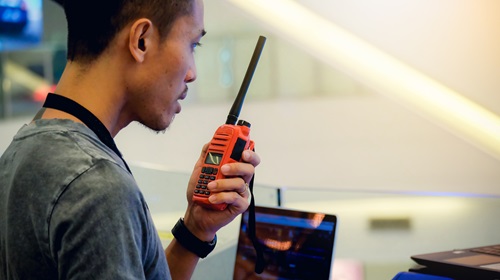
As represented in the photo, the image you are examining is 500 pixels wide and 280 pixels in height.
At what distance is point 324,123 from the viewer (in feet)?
9.25

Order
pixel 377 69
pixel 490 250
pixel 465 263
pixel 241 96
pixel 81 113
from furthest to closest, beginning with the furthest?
pixel 377 69
pixel 490 250
pixel 465 263
pixel 241 96
pixel 81 113

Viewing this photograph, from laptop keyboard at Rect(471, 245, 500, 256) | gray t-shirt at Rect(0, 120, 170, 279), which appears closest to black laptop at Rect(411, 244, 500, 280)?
laptop keyboard at Rect(471, 245, 500, 256)

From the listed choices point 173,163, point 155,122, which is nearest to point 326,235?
point 155,122

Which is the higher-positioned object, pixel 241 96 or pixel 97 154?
pixel 241 96

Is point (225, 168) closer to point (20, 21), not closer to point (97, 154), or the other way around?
point (97, 154)

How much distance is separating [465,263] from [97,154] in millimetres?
814

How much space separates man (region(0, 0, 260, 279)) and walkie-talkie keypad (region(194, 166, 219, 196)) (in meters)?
0.02

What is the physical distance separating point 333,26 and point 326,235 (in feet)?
4.73

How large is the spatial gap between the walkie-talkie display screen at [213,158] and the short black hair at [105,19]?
232 mm

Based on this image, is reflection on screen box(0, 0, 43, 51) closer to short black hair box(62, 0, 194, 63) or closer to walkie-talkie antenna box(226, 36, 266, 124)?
walkie-talkie antenna box(226, 36, 266, 124)

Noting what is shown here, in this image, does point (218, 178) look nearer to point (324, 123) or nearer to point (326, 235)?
point (326, 235)

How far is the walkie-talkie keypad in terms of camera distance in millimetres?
875

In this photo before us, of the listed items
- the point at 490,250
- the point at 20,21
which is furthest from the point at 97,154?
the point at 20,21

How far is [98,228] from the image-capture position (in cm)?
58
